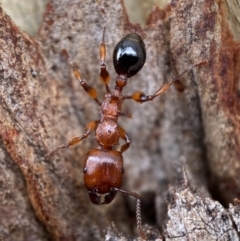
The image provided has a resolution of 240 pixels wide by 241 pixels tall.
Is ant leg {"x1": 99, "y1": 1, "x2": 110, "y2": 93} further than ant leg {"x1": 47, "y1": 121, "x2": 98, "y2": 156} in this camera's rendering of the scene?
No

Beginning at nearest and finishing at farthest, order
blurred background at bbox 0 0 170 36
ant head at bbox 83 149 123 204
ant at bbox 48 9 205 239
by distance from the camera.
→ 1. blurred background at bbox 0 0 170 36
2. ant at bbox 48 9 205 239
3. ant head at bbox 83 149 123 204

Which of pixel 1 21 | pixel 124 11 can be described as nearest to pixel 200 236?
pixel 124 11

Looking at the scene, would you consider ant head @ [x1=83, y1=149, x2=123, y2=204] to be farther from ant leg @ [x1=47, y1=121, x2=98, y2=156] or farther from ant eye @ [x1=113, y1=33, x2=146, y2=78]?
ant eye @ [x1=113, y1=33, x2=146, y2=78]

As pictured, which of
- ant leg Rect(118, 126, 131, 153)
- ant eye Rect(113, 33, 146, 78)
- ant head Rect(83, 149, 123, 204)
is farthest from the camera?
ant leg Rect(118, 126, 131, 153)

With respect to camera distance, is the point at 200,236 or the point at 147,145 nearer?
the point at 200,236

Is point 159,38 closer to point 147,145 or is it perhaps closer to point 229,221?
point 147,145

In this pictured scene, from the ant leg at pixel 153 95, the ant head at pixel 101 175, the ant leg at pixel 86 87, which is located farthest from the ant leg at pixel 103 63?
the ant head at pixel 101 175

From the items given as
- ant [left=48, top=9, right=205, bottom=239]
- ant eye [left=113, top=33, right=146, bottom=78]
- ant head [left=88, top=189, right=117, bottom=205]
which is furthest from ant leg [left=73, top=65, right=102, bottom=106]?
ant head [left=88, top=189, right=117, bottom=205]
